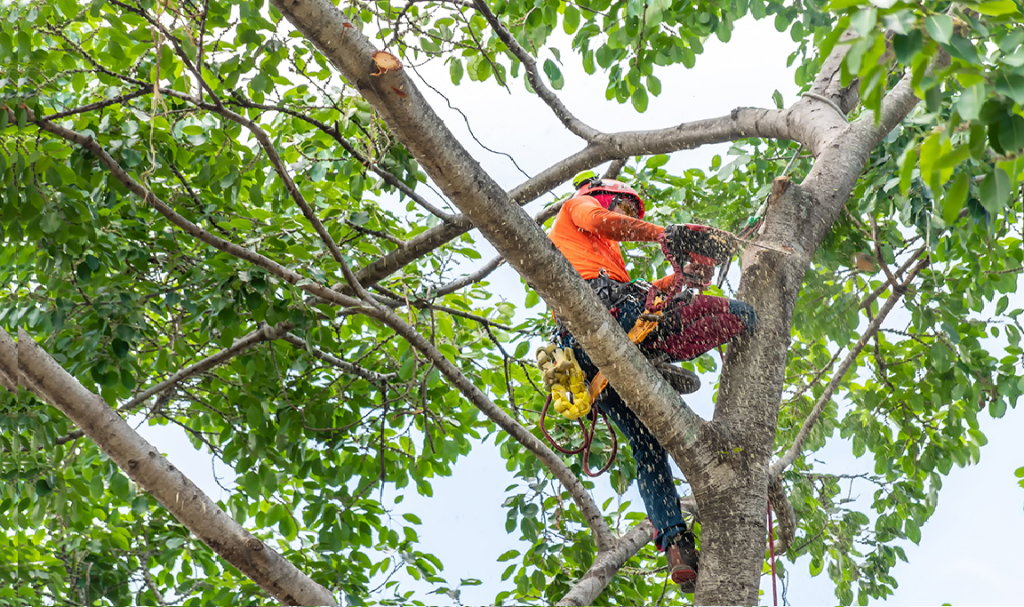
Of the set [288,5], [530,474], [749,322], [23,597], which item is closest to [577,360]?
[749,322]

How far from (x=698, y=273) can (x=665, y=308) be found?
248mm

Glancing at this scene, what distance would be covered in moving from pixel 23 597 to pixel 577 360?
→ 279 centimetres

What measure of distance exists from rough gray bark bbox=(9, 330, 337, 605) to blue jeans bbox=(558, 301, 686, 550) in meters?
1.16

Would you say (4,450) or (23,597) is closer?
(4,450)

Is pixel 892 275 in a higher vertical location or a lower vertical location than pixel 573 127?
lower

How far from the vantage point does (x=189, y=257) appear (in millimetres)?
3941

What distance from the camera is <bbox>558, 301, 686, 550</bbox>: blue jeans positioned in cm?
297

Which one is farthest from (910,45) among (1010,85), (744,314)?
(744,314)

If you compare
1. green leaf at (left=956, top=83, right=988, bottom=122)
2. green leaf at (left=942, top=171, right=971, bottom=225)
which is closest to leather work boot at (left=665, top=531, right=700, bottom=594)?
A: green leaf at (left=942, top=171, right=971, bottom=225)

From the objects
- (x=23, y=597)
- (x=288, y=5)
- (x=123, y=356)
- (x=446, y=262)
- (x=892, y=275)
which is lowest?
(x=23, y=597)

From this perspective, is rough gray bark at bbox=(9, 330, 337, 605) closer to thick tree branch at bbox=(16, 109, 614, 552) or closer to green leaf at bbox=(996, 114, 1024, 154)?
thick tree branch at bbox=(16, 109, 614, 552)

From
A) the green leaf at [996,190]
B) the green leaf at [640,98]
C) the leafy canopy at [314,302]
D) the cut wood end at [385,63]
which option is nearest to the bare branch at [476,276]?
the leafy canopy at [314,302]

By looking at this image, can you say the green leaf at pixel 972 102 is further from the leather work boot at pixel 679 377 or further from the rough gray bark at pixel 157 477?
the rough gray bark at pixel 157 477

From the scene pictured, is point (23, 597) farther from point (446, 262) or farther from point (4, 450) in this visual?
point (446, 262)
